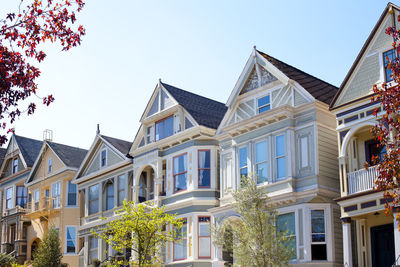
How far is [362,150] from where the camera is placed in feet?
88.6

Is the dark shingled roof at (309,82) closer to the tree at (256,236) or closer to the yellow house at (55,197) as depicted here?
the tree at (256,236)

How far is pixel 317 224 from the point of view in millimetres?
27453

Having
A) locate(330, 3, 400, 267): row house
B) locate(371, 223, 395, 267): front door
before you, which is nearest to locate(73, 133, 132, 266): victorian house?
locate(330, 3, 400, 267): row house

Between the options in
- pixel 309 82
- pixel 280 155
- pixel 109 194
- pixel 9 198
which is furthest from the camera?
pixel 9 198

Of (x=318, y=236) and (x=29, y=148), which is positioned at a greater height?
(x=29, y=148)

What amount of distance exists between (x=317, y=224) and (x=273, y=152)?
395 cm

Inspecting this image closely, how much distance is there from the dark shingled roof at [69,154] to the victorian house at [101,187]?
346cm

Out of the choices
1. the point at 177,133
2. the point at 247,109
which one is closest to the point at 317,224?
the point at 247,109

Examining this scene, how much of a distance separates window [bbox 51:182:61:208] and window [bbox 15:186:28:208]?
6.47 metres

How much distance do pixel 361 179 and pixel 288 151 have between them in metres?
4.32

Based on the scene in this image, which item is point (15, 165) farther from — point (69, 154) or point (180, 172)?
point (180, 172)

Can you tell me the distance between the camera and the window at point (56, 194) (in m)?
46.9

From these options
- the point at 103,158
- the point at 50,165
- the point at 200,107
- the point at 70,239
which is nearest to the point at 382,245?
the point at 200,107

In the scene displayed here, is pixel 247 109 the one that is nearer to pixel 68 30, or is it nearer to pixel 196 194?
pixel 196 194
